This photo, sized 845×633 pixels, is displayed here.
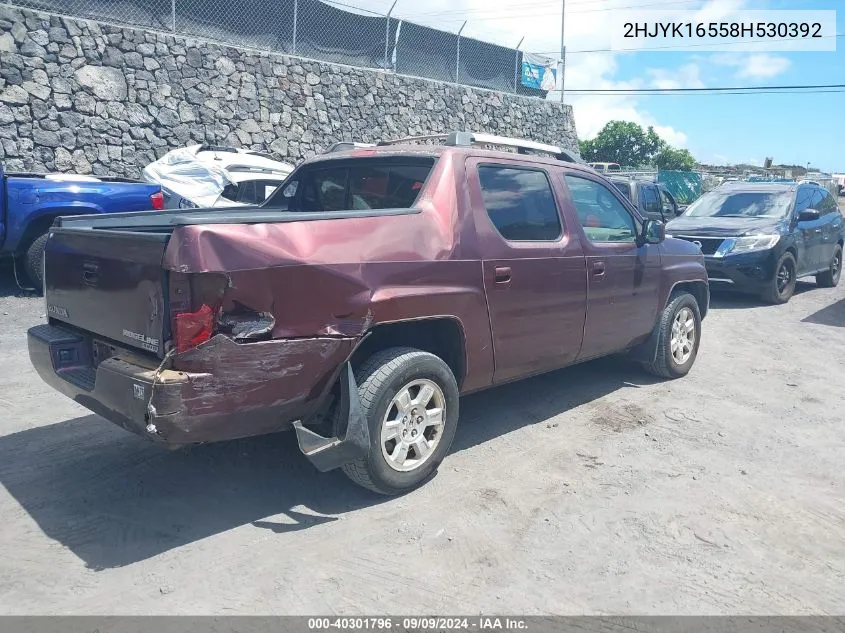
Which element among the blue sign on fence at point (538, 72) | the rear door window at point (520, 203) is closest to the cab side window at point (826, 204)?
the rear door window at point (520, 203)

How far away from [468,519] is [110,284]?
218 centimetres

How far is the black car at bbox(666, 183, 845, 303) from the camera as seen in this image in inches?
421

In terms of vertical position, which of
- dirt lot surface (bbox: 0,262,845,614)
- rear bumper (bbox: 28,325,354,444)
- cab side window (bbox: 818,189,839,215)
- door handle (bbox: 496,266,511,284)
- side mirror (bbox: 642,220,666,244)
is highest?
cab side window (bbox: 818,189,839,215)

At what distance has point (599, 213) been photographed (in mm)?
5547

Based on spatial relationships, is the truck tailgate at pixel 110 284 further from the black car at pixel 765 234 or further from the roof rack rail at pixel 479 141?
the black car at pixel 765 234

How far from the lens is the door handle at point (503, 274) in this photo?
14.5 feet

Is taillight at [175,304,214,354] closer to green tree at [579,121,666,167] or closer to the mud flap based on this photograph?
the mud flap

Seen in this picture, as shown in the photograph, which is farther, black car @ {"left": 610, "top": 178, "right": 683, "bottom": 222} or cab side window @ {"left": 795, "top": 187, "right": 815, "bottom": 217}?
black car @ {"left": 610, "top": 178, "right": 683, "bottom": 222}

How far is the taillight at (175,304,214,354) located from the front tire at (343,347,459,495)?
2.91 ft

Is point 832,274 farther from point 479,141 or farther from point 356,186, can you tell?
point 356,186

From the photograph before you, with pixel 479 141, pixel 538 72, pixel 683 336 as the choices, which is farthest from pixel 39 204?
pixel 538 72

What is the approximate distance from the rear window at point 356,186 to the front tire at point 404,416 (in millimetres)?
990

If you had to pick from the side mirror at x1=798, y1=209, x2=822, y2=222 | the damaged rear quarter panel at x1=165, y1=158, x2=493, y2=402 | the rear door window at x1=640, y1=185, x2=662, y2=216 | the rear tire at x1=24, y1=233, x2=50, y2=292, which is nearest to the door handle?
the damaged rear quarter panel at x1=165, y1=158, x2=493, y2=402
